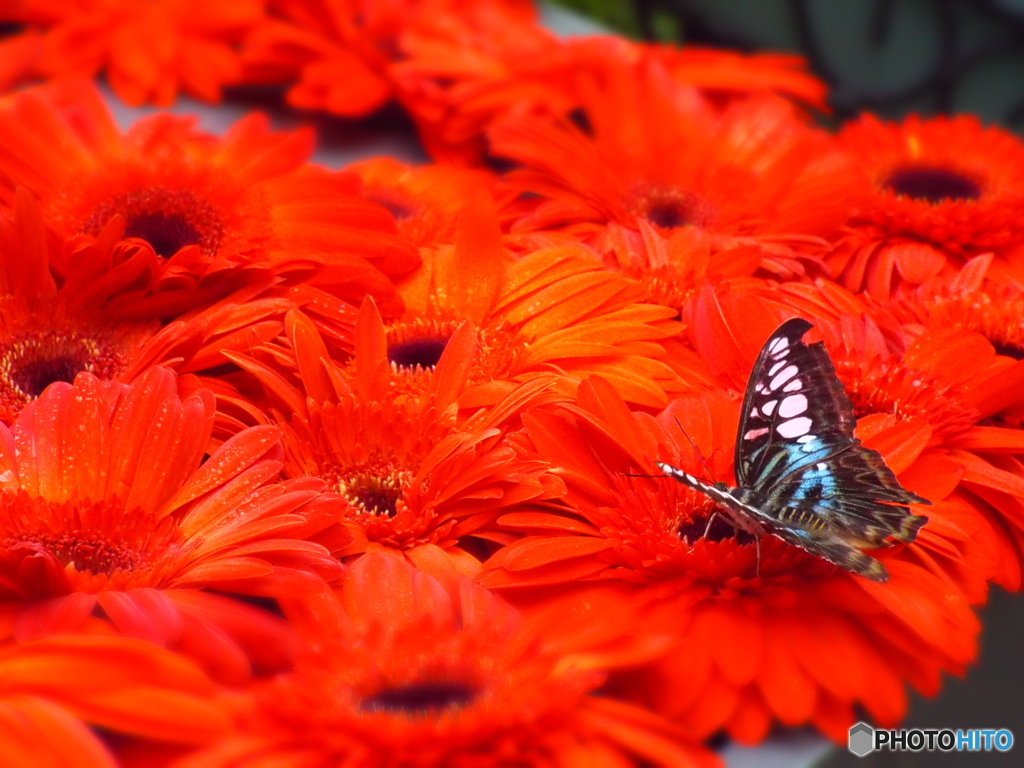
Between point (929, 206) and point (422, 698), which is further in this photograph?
point (929, 206)

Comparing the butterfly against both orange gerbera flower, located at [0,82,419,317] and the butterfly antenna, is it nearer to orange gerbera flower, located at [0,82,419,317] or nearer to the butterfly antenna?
the butterfly antenna

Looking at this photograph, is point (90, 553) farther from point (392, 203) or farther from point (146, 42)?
point (146, 42)

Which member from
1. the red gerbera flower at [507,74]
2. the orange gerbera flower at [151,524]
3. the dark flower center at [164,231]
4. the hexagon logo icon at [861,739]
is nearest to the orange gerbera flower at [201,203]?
the dark flower center at [164,231]

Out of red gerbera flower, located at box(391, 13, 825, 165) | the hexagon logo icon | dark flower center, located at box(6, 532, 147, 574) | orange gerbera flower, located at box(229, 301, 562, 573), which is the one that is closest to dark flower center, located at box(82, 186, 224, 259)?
orange gerbera flower, located at box(229, 301, 562, 573)

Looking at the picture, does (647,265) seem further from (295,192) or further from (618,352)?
(295,192)

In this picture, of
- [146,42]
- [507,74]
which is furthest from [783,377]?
[146,42]

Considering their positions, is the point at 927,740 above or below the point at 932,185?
below

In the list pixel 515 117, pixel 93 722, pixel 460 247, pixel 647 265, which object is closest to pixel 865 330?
pixel 647 265

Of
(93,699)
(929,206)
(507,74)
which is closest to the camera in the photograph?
(93,699)
